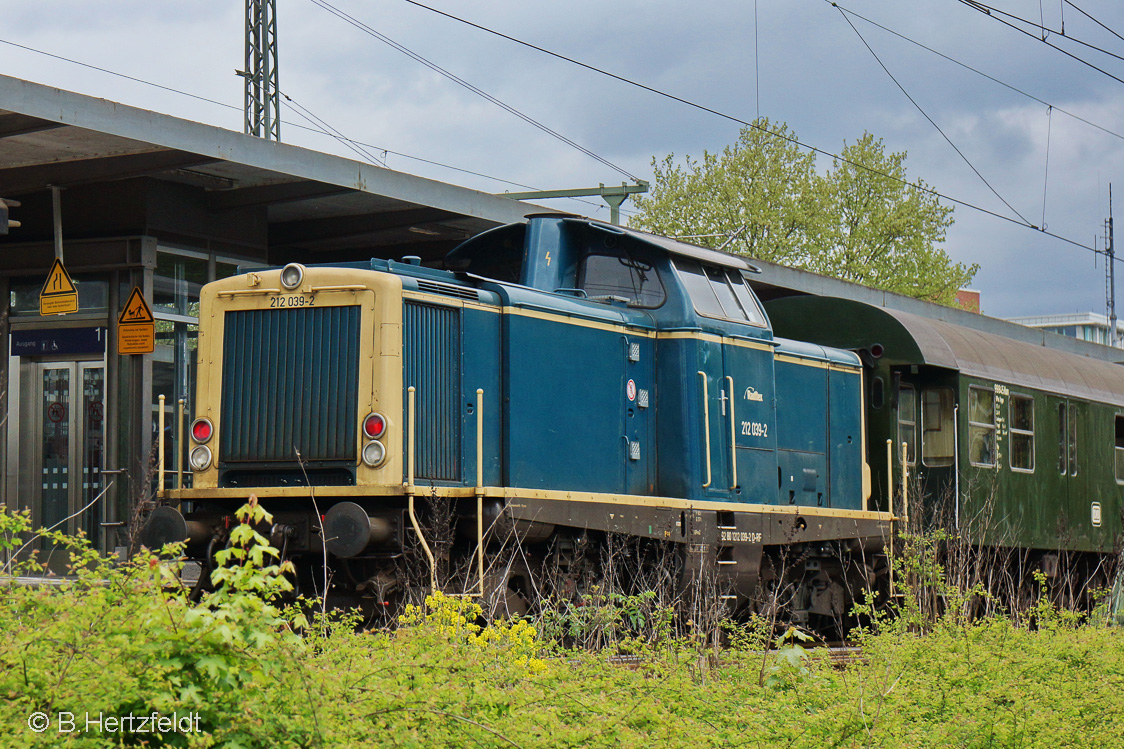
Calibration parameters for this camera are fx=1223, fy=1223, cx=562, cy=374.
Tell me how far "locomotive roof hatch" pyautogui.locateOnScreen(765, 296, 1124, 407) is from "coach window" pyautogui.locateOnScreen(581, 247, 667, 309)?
3812 millimetres

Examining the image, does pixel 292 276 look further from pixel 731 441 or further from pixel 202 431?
pixel 731 441

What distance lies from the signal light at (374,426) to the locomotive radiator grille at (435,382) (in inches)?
11.8

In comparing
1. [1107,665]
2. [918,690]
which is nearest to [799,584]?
[1107,665]

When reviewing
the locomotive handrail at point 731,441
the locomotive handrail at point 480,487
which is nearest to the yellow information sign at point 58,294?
the locomotive handrail at point 480,487

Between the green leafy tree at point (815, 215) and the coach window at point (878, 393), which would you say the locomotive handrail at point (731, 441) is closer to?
the coach window at point (878, 393)

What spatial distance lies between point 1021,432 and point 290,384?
9.23m

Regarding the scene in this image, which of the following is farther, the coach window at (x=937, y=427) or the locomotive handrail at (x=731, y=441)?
the coach window at (x=937, y=427)

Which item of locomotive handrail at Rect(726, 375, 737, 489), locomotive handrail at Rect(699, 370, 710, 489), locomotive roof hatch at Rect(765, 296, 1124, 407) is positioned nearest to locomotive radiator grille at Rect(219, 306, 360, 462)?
locomotive handrail at Rect(699, 370, 710, 489)

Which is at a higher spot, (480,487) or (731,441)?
(731,441)

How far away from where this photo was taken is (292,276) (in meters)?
8.23

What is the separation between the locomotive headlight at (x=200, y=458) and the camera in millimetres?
8328

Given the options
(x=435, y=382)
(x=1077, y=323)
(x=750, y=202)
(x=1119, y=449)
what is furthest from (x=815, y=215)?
(x=1077, y=323)

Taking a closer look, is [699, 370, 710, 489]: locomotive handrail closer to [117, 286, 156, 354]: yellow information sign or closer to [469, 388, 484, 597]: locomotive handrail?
[469, 388, 484, 597]: locomotive handrail

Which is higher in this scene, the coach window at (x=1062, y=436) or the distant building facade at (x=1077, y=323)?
the distant building facade at (x=1077, y=323)
